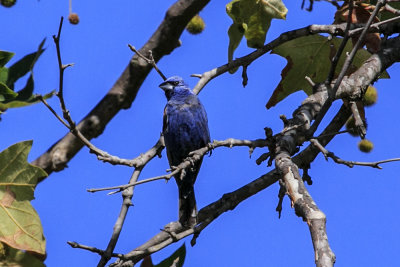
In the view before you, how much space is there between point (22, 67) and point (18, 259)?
1.45 meters

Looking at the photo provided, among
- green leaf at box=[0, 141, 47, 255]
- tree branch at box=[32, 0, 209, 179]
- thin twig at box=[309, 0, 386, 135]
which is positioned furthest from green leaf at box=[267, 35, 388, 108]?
green leaf at box=[0, 141, 47, 255]

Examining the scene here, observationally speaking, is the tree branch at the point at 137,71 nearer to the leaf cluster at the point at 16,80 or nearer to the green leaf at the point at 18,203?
the leaf cluster at the point at 16,80

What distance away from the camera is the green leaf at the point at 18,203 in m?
3.68

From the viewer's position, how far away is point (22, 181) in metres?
3.77

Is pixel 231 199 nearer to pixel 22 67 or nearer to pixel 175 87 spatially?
pixel 22 67

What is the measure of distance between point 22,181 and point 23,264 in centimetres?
46

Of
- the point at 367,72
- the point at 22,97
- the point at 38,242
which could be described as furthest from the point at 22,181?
the point at 367,72

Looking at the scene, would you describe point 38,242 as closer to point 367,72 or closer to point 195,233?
point 195,233

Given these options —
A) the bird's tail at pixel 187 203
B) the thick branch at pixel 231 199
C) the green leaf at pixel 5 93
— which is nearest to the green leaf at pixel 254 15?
the thick branch at pixel 231 199

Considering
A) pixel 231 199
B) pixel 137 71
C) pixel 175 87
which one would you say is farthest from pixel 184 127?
pixel 231 199

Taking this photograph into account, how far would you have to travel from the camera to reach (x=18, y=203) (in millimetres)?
3740

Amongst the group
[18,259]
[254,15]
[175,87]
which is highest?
[175,87]

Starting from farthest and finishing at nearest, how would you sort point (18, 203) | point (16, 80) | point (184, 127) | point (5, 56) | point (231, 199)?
point (184, 127) < point (231, 199) < point (16, 80) < point (5, 56) < point (18, 203)

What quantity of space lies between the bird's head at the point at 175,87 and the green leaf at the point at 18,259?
4.26 metres
